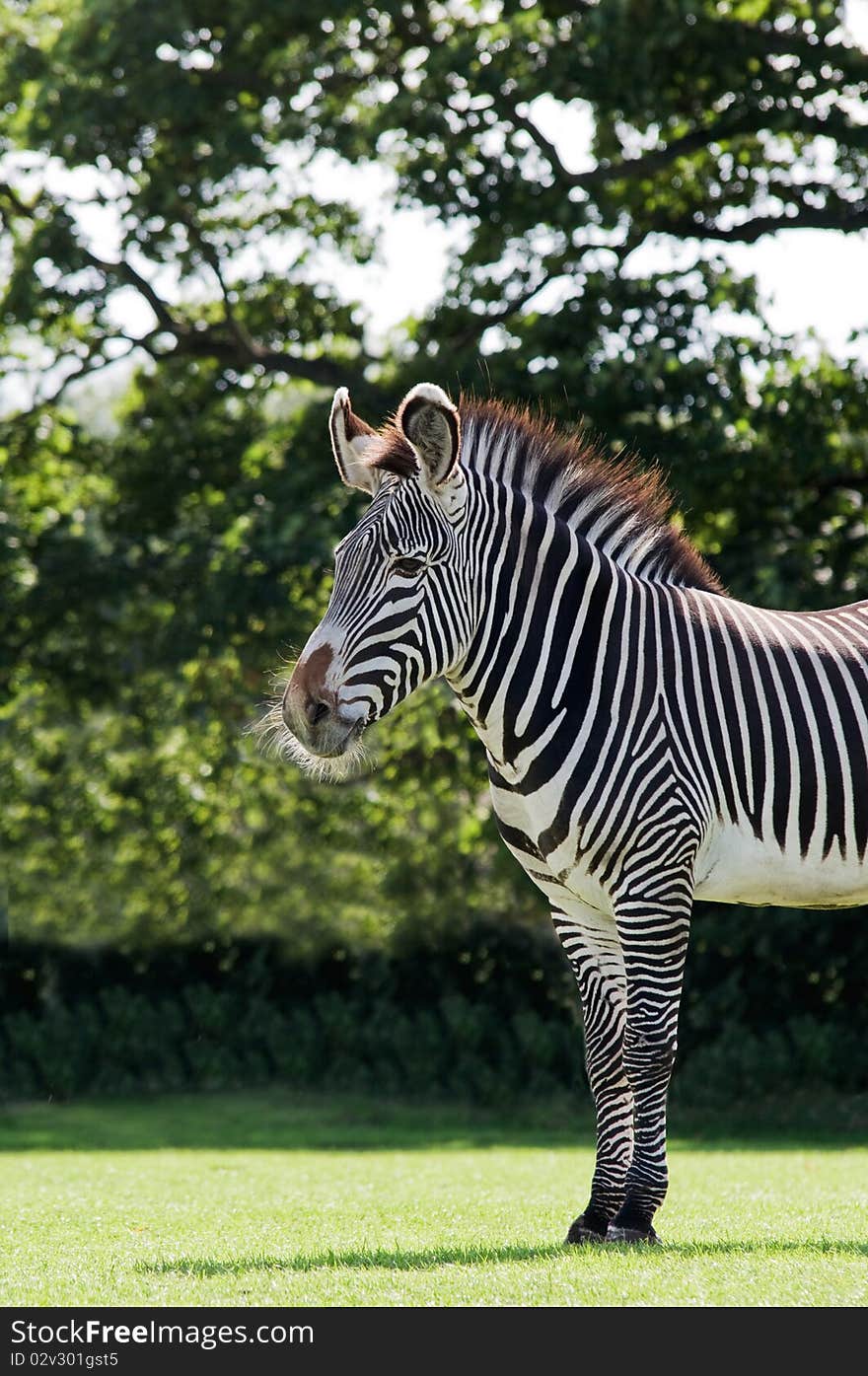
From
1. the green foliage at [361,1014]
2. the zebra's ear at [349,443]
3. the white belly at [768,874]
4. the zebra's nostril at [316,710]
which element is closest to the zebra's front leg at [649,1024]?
the white belly at [768,874]

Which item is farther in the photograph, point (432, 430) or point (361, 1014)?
point (361, 1014)

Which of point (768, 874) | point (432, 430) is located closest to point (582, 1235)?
point (768, 874)

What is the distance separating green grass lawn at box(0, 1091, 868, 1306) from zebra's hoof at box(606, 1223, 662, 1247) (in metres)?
0.11

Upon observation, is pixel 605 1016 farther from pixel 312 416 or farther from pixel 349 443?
pixel 312 416

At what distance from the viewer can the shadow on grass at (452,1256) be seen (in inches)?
210

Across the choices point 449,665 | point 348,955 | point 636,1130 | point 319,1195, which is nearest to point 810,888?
point 636,1130

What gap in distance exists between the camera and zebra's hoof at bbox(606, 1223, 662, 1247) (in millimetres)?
5750

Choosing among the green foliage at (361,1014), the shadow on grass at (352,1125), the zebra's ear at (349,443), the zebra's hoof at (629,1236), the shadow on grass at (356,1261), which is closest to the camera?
the shadow on grass at (356,1261)

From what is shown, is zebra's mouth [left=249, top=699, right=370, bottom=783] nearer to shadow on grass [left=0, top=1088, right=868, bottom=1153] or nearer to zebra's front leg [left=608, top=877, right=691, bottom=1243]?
zebra's front leg [left=608, top=877, right=691, bottom=1243]

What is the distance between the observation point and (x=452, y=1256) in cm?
562

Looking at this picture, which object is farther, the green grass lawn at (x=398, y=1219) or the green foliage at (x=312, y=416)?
the green foliage at (x=312, y=416)

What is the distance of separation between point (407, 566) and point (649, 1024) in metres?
2.07

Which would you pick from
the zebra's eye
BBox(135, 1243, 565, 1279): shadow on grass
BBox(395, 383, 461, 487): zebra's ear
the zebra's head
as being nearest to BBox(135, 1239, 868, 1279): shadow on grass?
BBox(135, 1243, 565, 1279): shadow on grass

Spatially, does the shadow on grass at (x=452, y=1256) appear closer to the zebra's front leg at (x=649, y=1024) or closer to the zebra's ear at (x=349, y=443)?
the zebra's front leg at (x=649, y=1024)
